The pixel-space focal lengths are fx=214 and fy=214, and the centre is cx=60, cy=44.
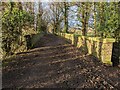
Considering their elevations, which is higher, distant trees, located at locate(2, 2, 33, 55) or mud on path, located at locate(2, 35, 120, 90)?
distant trees, located at locate(2, 2, 33, 55)

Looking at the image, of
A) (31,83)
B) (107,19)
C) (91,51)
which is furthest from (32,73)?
(107,19)

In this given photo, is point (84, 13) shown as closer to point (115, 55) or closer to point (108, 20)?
point (108, 20)

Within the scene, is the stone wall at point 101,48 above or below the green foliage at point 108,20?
below

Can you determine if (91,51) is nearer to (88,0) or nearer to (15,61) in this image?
(15,61)

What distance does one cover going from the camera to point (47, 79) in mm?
7289

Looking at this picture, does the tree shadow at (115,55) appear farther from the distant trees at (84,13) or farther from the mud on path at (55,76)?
the distant trees at (84,13)

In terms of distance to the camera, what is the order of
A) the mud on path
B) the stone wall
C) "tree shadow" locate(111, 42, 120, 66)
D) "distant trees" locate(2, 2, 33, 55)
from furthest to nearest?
"distant trees" locate(2, 2, 33, 55) < "tree shadow" locate(111, 42, 120, 66) < the stone wall < the mud on path

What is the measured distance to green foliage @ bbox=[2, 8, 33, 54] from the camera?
1255cm

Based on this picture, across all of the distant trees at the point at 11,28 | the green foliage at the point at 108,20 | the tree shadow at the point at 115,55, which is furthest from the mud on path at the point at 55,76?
the green foliage at the point at 108,20

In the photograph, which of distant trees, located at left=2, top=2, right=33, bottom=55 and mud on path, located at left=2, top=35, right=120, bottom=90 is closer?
mud on path, located at left=2, top=35, right=120, bottom=90

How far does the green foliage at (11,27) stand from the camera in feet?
41.2

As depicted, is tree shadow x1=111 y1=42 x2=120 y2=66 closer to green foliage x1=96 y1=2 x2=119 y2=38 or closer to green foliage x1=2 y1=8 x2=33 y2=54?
green foliage x1=96 y1=2 x2=119 y2=38

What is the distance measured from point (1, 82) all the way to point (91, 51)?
775 centimetres

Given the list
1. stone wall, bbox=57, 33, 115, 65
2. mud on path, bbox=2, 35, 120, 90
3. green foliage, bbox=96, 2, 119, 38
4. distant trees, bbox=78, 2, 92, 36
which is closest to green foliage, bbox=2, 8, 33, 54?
mud on path, bbox=2, 35, 120, 90
